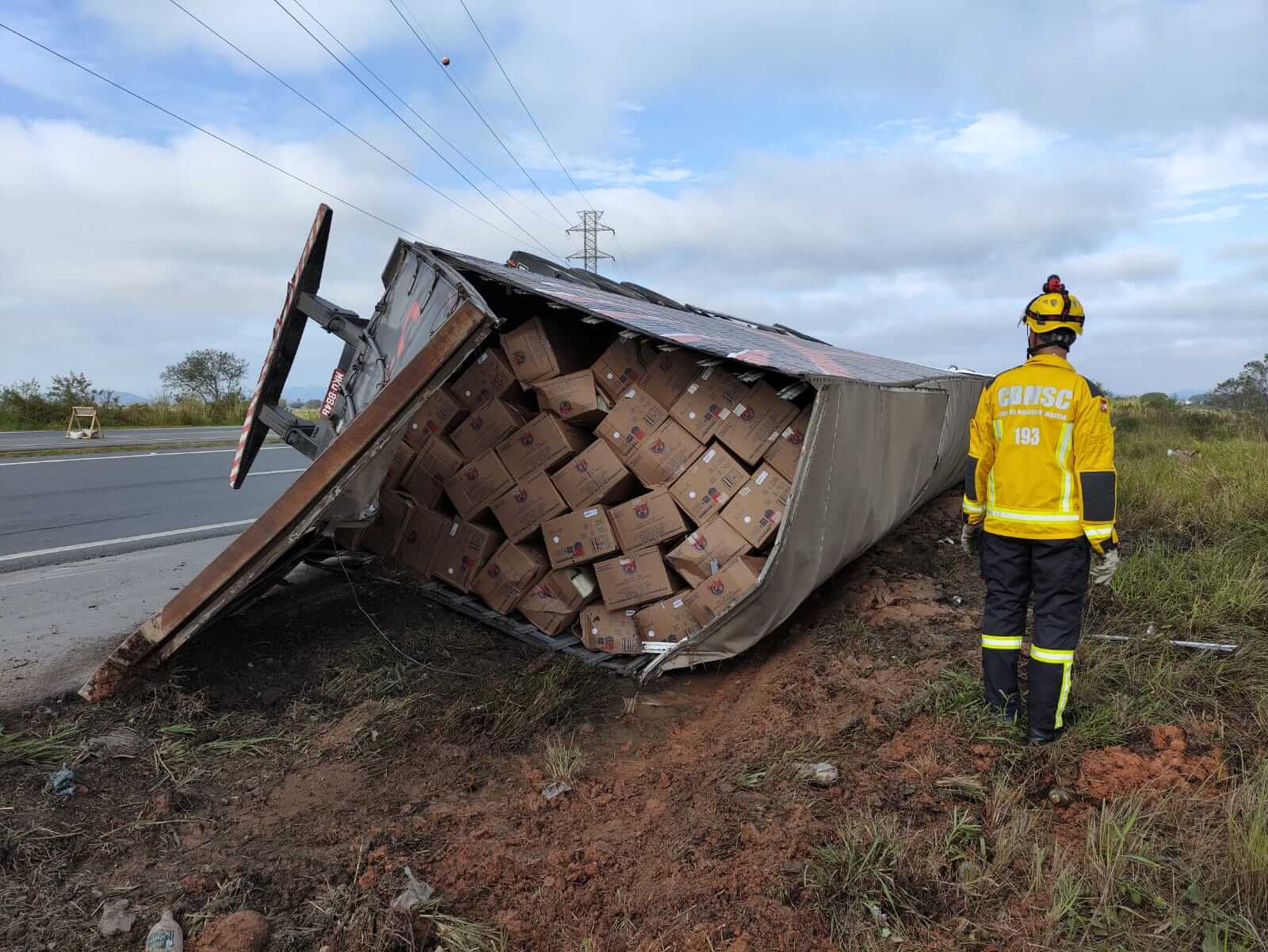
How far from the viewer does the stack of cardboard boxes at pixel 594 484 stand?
4.10m

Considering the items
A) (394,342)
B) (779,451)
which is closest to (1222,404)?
(779,451)

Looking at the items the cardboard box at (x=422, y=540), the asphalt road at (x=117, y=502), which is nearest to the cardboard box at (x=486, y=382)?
the cardboard box at (x=422, y=540)

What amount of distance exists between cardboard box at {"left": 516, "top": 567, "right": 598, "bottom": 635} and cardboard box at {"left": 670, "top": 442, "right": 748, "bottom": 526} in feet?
2.56

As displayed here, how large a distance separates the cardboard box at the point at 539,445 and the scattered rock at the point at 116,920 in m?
2.85

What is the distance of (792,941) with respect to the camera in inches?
76.0

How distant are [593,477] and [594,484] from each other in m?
0.04

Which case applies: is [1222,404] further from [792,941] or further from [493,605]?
[792,941]

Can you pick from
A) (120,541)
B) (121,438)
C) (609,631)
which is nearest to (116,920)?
(609,631)

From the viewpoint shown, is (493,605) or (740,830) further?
(493,605)

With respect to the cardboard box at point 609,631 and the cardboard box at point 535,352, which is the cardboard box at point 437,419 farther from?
the cardboard box at point 609,631

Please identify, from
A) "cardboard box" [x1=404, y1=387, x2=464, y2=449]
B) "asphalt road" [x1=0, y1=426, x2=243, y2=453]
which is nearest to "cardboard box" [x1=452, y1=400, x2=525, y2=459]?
"cardboard box" [x1=404, y1=387, x2=464, y2=449]

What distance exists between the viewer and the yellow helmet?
299cm

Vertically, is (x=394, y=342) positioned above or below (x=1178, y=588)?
above

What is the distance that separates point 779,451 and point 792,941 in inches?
97.7
